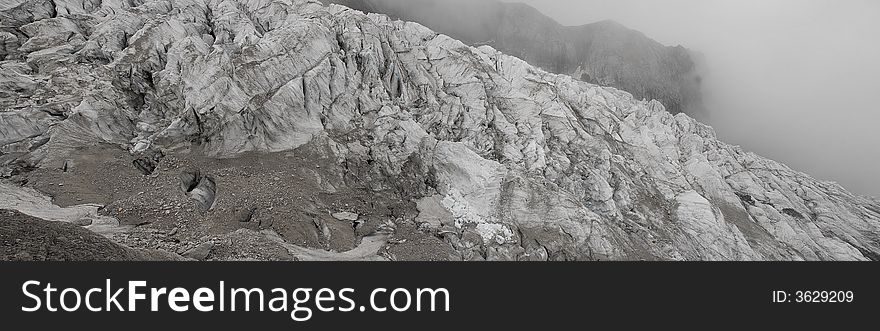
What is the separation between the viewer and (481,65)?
64375mm

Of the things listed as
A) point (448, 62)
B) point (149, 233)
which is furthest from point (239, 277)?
point (448, 62)

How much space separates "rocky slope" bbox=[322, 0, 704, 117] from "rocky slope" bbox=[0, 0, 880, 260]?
72781 millimetres

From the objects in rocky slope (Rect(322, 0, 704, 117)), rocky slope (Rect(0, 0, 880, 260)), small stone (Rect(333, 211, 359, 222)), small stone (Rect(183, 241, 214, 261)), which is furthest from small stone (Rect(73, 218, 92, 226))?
rocky slope (Rect(322, 0, 704, 117))

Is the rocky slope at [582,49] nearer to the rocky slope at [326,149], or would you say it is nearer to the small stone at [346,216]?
the rocky slope at [326,149]

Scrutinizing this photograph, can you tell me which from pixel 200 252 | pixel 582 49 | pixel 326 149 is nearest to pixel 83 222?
pixel 200 252

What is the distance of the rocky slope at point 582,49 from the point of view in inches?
5261

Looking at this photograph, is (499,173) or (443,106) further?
(443,106)

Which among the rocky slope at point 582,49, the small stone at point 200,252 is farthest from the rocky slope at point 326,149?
the rocky slope at point 582,49

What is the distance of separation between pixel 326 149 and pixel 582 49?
395ft

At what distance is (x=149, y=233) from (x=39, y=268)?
14.2 m

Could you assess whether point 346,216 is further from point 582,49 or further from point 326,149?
point 582,49

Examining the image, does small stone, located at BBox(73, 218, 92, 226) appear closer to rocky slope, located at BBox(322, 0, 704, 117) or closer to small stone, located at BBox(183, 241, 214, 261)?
small stone, located at BBox(183, 241, 214, 261)

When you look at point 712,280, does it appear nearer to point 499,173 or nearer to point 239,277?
point 239,277

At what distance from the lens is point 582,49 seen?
141m
